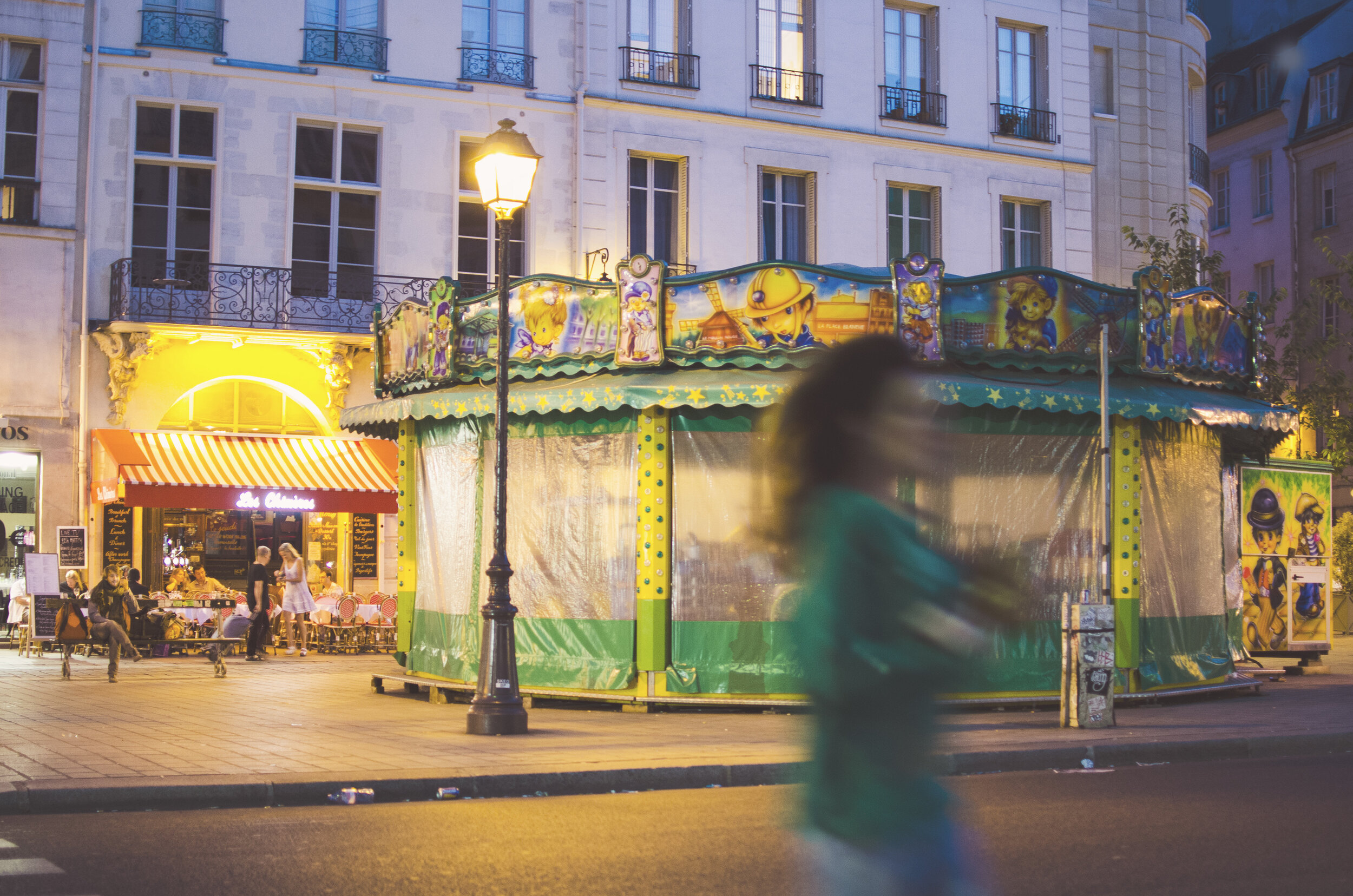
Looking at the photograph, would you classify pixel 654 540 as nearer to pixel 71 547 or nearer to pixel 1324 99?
pixel 71 547

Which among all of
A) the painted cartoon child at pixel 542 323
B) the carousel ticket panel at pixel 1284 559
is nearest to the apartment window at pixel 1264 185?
the carousel ticket panel at pixel 1284 559

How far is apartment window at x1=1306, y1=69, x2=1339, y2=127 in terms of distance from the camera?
3966 cm

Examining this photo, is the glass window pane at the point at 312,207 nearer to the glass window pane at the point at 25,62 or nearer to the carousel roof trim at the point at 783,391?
the glass window pane at the point at 25,62

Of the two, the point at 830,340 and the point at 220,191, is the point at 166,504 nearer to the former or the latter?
the point at 220,191

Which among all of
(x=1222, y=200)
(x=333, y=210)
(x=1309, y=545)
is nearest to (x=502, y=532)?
(x=1309, y=545)

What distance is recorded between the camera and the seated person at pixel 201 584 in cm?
2322

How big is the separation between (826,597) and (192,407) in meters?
22.9

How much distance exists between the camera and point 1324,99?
131 ft

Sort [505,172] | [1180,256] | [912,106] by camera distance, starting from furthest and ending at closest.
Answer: [912,106] → [1180,256] → [505,172]

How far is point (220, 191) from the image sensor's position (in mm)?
23875

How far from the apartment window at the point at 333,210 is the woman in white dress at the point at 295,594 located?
4.94 m

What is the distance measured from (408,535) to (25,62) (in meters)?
12.3

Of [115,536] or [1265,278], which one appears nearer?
[115,536]

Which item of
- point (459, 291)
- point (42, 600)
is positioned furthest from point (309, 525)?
point (459, 291)
